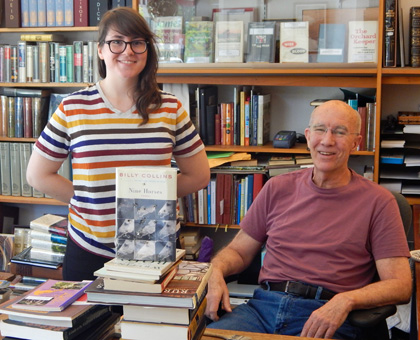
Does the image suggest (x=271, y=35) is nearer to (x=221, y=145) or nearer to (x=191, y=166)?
(x=221, y=145)

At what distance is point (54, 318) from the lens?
127 cm

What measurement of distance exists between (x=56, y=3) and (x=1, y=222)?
1.41m

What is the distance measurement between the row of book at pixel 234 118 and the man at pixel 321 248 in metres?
1.02

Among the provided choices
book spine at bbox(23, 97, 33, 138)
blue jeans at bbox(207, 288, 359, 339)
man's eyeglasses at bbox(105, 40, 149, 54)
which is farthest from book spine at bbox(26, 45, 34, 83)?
blue jeans at bbox(207, 288, 359, 339)

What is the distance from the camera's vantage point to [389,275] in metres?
1.92

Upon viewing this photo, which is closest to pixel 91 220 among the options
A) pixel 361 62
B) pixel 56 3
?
pixel 361 62

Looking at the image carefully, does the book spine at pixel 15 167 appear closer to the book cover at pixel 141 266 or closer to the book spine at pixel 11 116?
the book spine at pixel 11 116

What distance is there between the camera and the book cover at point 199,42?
3117 millimetres

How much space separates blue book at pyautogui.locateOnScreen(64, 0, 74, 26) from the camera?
3375mm

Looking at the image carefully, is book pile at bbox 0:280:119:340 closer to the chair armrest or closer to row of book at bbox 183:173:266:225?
the chair armrest

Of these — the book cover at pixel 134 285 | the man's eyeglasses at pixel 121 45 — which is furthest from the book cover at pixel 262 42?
the book cover at pixel 134 285

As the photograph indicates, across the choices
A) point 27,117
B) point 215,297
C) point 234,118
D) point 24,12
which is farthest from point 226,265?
point 24,12

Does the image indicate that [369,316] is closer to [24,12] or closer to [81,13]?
[81,13]

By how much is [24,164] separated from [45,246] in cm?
57
